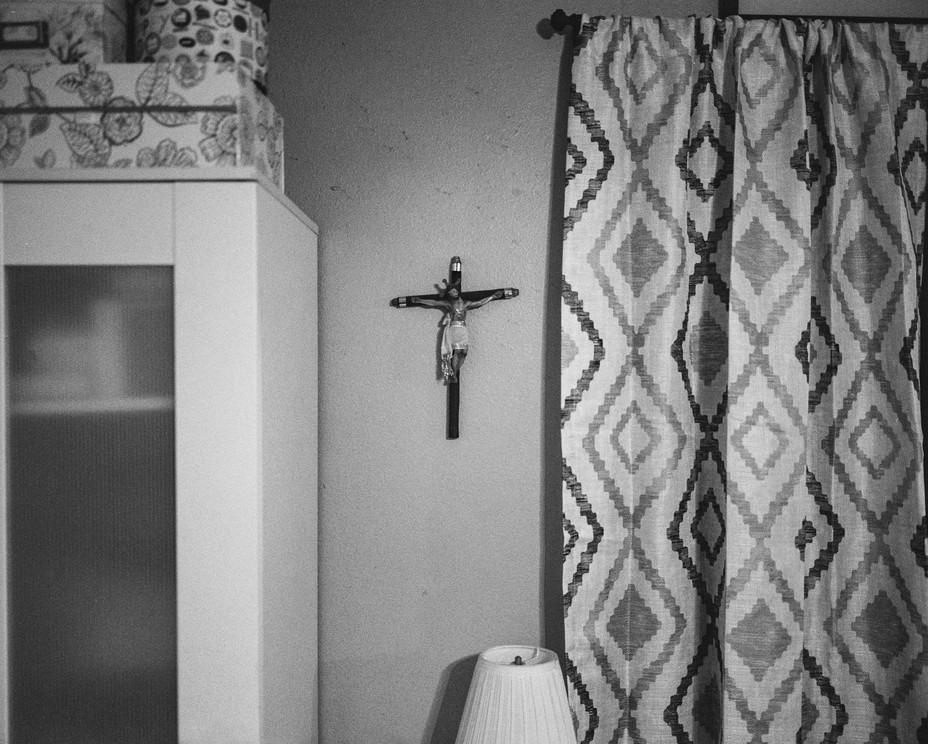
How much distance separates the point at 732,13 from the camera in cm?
158

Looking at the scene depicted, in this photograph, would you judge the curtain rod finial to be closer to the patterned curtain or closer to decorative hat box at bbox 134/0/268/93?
the patterned curtain

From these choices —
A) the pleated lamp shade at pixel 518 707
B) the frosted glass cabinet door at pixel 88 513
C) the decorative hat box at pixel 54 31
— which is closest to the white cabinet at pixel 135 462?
the frosted glass cabinet door at pixel 88 513

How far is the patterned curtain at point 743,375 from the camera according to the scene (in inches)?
57.9

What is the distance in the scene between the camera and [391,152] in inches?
62.8

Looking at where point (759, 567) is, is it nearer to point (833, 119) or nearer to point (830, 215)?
point (830, 215)

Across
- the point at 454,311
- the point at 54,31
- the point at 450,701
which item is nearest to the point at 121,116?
the point at 54,31

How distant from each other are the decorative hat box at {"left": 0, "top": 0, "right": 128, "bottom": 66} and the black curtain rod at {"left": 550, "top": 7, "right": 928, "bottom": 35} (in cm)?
88

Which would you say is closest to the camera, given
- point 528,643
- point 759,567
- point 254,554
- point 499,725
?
point 254,554

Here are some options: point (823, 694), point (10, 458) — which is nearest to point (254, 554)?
point (10, 458)

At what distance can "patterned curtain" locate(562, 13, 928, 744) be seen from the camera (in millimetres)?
1471

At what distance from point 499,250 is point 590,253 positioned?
21cm

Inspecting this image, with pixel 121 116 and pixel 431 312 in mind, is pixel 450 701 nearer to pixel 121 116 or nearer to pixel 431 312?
pixel 431 312

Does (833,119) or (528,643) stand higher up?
(833,119)

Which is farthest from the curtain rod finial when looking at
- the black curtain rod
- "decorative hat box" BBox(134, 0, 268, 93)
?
"decorative hat box" BBox(134, 0, 268, 93)
